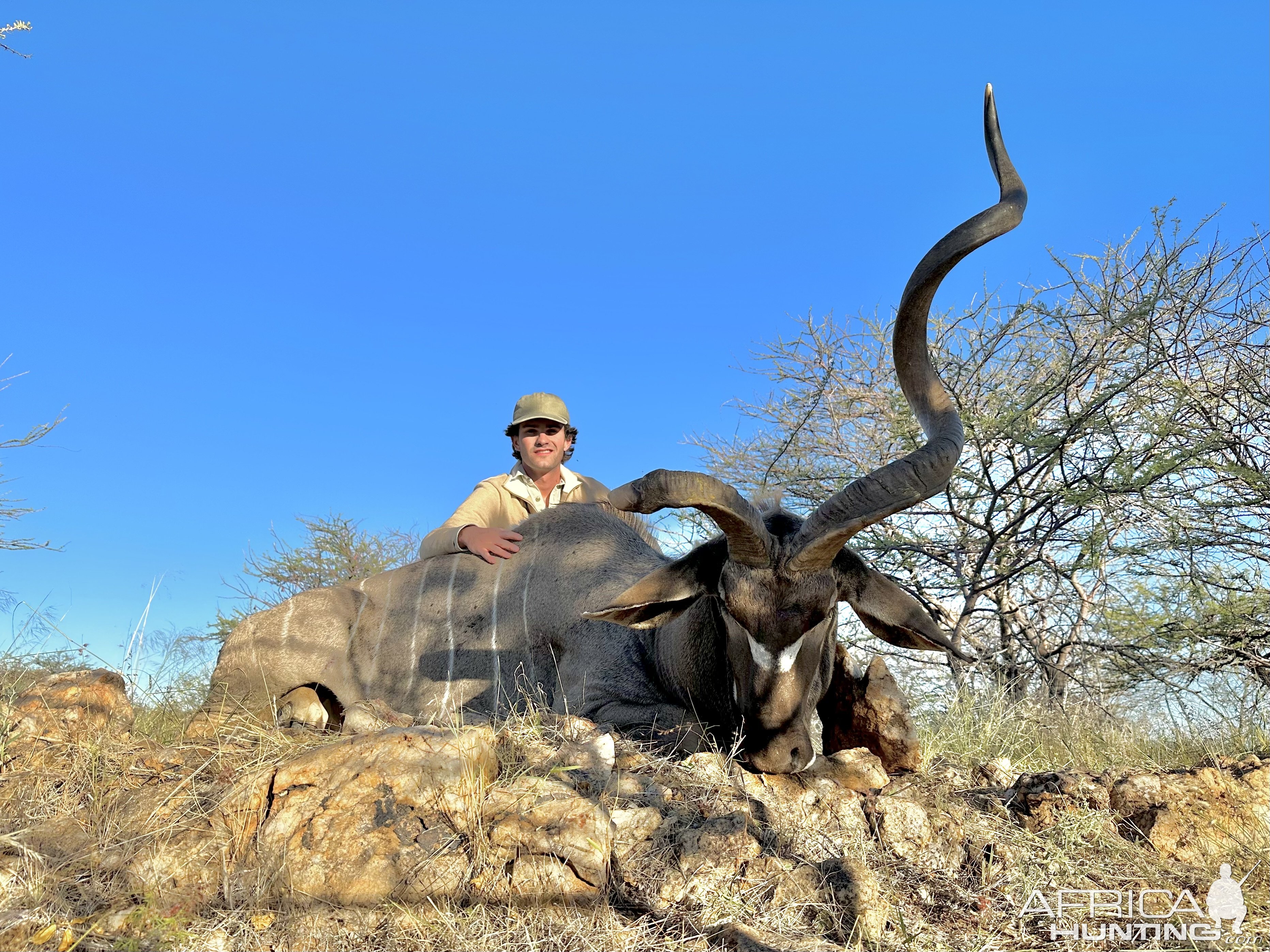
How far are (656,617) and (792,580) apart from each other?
32.5 inches

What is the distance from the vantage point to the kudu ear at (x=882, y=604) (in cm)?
497

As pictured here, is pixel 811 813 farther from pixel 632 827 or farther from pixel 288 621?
pixel 288 621

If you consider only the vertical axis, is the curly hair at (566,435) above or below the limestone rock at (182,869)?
above

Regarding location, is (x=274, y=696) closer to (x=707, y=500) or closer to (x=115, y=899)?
(x=115, y=899)

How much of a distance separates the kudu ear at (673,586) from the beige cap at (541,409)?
10.7 ft

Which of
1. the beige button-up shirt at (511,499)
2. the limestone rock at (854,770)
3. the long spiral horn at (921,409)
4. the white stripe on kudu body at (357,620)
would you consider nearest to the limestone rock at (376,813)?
the limestone rock at (854,770)

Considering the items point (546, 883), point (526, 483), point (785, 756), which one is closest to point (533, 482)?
point (526, 483)

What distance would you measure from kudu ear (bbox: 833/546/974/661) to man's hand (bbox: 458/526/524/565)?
8.88 feet

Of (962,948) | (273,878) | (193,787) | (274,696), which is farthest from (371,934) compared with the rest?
(274,696)

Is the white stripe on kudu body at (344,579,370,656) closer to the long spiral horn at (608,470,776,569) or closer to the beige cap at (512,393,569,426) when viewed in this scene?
the beige cap at (512,393,569,426)

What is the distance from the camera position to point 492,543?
695 cm

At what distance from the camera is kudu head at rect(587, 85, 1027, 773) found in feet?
15.2

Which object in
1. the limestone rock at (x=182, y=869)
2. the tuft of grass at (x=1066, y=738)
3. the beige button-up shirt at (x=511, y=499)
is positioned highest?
the beige button-up shirt at (x=511, y=499)

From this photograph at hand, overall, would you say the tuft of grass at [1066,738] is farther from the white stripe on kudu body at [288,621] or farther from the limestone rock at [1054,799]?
the white stripe on kudu body at [288,621]
